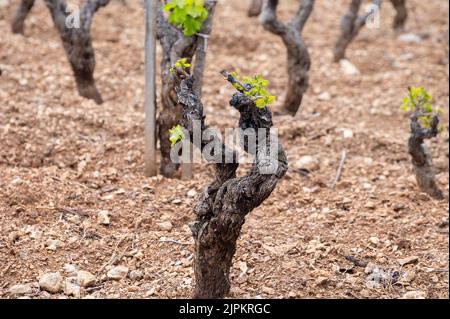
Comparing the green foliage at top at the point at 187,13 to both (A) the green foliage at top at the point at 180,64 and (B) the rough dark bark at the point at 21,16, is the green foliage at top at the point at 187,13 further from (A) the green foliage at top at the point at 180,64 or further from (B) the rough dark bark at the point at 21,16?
(B) the rough dark bark at the point at 21,16

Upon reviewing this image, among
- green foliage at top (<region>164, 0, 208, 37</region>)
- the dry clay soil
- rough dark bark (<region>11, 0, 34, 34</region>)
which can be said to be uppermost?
green foliage at top (<region>164, 0, 208, 37</region>)

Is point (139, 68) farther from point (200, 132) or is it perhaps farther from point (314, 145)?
point (200, 132)

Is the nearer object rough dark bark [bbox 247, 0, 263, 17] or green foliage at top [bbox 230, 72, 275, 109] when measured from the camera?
green foliage at top [bbox 230, 72, 275, 109]

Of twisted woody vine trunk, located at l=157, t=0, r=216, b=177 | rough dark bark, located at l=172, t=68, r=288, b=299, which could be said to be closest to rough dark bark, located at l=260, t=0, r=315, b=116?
twisted woody vine trunk, located at l=157, t=0, r=216, b=177

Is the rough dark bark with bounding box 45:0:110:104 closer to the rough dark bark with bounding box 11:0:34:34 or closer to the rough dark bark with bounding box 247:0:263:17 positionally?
the rough dark bark with bounding box 11:0:34:34

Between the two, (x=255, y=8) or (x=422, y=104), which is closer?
(x=422, y=104)

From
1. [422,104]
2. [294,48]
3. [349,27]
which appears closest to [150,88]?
[422,104]

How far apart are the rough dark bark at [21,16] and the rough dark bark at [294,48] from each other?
2.96 m

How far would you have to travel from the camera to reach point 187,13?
446cm

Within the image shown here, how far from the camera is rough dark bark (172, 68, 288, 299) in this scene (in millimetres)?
3443

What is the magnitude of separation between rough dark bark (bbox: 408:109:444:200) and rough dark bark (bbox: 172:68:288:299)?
75.7 inches

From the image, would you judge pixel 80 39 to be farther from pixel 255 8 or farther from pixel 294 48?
pixel 255 8

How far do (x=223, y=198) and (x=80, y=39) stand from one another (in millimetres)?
3434

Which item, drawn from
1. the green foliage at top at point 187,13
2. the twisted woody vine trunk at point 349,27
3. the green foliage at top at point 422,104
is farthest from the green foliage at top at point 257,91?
the twisted woody vine trunk at point 349,27
